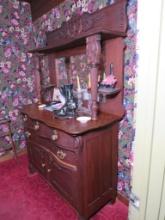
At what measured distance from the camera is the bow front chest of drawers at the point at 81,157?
4.62 ft

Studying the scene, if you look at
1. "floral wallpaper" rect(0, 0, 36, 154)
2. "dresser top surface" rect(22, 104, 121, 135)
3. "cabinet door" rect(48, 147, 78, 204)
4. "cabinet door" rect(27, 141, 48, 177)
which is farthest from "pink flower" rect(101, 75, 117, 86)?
"floral wallpaper" rect(0, 0, 36, 154)

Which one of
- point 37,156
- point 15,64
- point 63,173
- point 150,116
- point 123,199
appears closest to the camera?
point 150,116

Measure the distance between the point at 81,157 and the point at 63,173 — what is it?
34 centimetres

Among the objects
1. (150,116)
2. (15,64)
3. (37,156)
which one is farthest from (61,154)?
(15,64)

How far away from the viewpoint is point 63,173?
1.61 m

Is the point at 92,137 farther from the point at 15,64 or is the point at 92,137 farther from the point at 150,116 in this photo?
the point at 15,64

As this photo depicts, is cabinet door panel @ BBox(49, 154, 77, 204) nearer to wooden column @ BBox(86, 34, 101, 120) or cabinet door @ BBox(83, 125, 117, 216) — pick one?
cabinet door @ BBox(83, 125, 117, 216)

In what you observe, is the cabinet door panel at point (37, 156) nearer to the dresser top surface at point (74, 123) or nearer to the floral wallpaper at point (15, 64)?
the dresser top surface at point (74, 123)

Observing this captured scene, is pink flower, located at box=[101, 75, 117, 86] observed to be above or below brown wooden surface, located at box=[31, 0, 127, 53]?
below

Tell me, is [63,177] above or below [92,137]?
below

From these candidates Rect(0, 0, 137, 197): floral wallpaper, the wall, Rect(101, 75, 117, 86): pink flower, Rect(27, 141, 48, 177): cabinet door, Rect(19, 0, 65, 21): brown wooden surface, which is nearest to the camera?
the wall

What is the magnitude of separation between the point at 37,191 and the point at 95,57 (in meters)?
1.62

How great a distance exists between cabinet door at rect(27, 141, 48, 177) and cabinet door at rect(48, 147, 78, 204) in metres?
0.13

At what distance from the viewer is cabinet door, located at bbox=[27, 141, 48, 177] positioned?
74.3 inches
